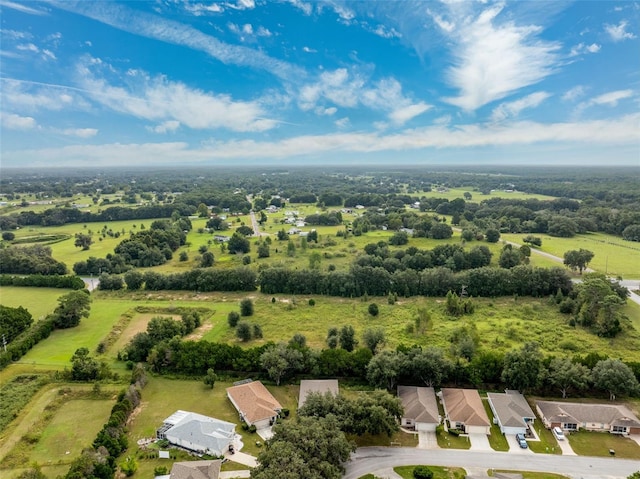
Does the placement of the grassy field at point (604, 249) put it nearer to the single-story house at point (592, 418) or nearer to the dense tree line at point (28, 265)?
the single-story house at point (592, 418)

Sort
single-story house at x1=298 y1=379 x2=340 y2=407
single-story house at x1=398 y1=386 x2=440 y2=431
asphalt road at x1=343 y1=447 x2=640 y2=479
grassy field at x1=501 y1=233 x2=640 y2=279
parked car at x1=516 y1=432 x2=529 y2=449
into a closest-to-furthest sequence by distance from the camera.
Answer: asphalt road at x1=343 y1=447 x2=640 y2=479, parked car at x1=516 y1=432 x2=529 y2=449, single-story house at x1=398 y1=386 x2=440 y2=431, single-story house at x1=298 y1=379 x2=340 y2=407, grassy field at x1=501 y1=233 x2=640 y2=279

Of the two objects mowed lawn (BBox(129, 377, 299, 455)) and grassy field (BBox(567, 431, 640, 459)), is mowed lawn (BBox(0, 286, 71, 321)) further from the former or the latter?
grassy field (BBox(567, 431, 640, 459))

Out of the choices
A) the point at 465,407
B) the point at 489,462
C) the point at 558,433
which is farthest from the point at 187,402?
the point at 558,433

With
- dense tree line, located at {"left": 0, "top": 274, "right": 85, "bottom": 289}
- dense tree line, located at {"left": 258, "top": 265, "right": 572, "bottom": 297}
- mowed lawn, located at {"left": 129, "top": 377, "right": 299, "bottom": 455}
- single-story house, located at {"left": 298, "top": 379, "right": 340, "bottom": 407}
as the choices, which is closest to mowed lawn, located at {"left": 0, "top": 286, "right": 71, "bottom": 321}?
dense tree line, located at {"left": 0, "top": 274, "right": 85, "bottom": 289}

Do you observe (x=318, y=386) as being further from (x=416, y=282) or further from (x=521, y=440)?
(x=416, y=282)

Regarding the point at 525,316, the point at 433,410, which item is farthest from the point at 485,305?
the point at 433,410

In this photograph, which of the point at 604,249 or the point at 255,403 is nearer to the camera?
the point at 255,403
